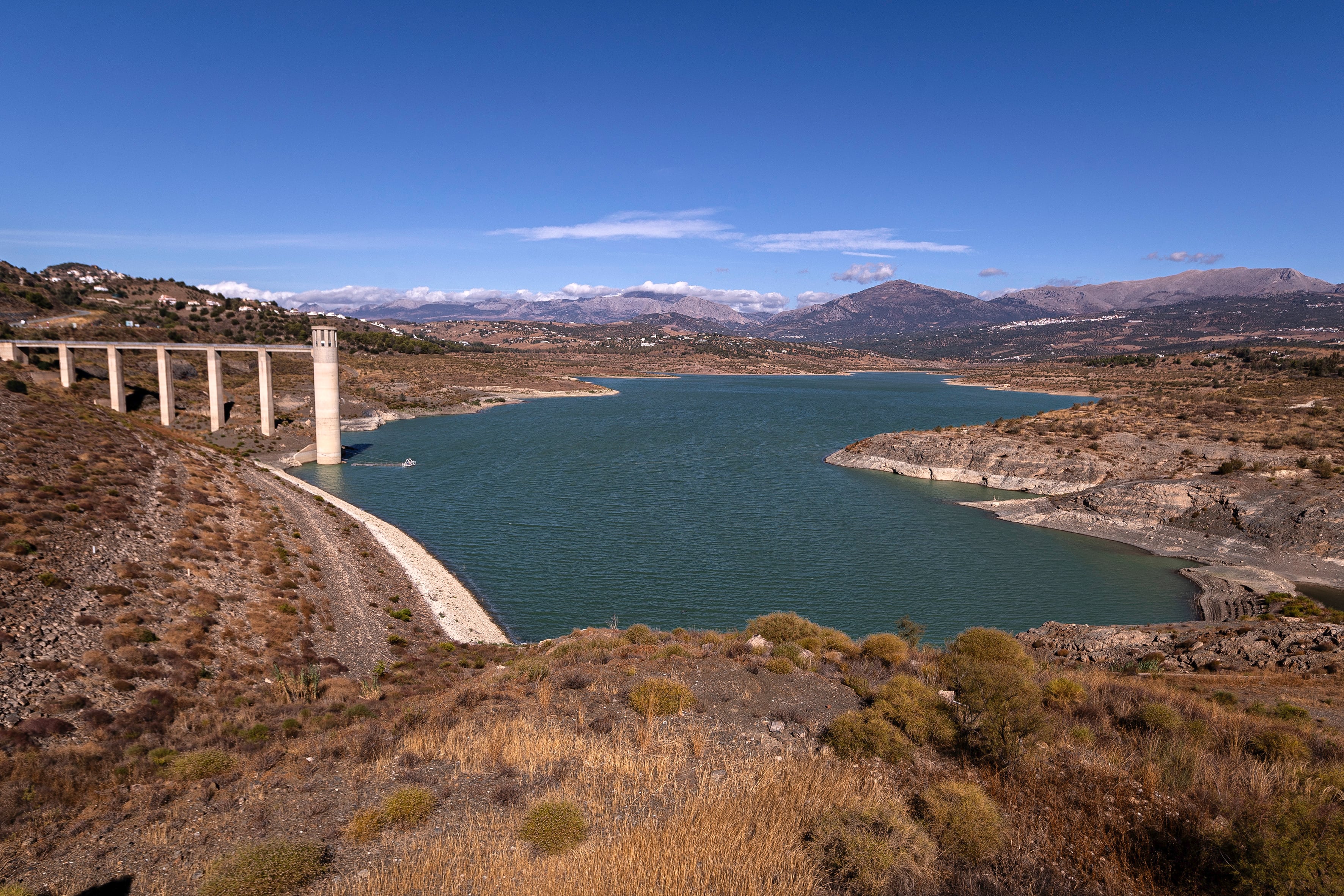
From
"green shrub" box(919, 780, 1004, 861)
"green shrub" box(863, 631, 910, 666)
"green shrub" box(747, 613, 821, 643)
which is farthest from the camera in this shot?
"green shrub" box(747, 613, 821, 643)

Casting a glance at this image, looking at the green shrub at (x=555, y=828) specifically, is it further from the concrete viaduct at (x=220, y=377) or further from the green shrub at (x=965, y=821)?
the concrete viaduct at (x=220, y=377)

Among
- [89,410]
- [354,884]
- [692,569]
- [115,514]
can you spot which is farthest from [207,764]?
[89,410]

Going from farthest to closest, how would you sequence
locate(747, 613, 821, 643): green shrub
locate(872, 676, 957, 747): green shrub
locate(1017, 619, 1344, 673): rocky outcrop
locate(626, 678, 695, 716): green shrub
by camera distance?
locate(1017, 619, 1344, 673): rocky outcrop → locate(747, 613, 821, 643): green shrub → locate(626, 678, 695, 716): green shrub → locate(872, 676, 957, 747): green shrub

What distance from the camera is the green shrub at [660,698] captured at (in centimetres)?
1038

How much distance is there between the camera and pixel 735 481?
154 ft

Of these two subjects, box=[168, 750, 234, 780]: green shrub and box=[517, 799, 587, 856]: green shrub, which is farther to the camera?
box=[168, 750, 234, 780]: green shrub

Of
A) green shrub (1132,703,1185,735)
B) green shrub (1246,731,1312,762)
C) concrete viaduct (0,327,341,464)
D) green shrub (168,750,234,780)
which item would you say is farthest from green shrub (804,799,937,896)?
Result: concrete viaduct (0,327,341,464)

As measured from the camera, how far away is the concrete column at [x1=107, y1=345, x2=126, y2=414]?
5138cm

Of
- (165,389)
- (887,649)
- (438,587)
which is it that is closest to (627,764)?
(887,649)

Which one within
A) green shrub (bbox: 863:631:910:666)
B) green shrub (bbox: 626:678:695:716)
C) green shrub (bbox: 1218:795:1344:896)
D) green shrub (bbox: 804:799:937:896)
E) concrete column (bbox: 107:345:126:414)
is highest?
concrete column (bbox: 107:345:126:414)

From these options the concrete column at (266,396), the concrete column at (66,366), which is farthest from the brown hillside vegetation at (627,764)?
the concrete column at (66,366)

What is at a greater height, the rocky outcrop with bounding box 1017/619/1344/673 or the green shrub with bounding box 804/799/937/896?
the green shrub with bounding box 804/799/937/896

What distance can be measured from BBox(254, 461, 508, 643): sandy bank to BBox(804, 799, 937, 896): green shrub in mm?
15289

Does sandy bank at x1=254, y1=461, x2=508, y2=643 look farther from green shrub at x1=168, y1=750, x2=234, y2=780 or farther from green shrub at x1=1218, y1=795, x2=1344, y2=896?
green shrub at x1=1218, y1=795, x2=1344, y2=896
